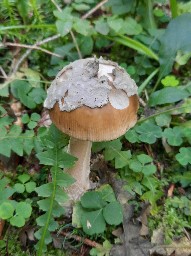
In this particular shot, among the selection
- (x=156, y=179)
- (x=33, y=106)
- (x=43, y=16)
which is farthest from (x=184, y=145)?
(x=43, y=16)

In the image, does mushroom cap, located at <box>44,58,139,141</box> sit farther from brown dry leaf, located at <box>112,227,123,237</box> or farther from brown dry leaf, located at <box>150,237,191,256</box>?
brown dry leaf, located at <box>150,237,191,256</box>

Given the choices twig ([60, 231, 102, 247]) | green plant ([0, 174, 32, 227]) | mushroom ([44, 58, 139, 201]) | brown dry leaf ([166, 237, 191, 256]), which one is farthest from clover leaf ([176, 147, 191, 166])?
green plant ([0, 174, 32, 227])

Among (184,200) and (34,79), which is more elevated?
(34,79)

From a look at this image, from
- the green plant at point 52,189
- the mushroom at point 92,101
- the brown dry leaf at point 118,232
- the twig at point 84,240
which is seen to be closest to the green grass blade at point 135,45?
the mushroom at point 92,101

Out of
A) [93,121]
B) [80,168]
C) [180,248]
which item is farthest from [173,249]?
[93,121]

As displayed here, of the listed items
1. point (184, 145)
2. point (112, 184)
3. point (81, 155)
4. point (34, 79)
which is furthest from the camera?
point (34, 79)

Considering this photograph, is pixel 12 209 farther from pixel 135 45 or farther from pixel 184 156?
pixel 135 45

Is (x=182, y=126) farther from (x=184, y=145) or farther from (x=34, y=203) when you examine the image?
(x=34, y=203)
